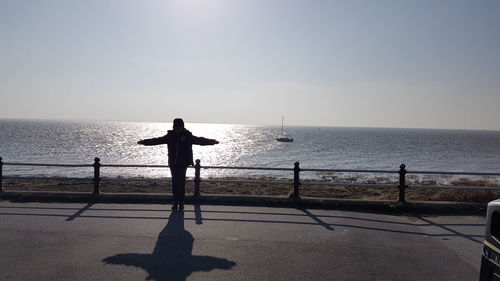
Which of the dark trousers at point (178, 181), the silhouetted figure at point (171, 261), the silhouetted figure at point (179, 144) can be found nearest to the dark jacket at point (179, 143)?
the silhouetted figure at point (179, 144)

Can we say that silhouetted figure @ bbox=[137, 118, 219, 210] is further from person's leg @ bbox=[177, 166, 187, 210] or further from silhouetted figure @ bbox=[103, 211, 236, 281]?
silhouetted figure @ bbox=[103, 211, 236, 281]

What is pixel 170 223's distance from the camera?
802 cm

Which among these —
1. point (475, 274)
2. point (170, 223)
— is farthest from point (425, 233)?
point (170, 223)

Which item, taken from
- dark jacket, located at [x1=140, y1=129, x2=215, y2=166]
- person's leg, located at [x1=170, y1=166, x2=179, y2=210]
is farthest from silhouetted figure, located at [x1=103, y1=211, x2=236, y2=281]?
dark jacket, located at [x1=140, y1=129, x2=215, y2=166]

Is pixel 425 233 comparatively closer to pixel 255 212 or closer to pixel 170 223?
pixel 255 212

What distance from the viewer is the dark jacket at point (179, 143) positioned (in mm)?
9023

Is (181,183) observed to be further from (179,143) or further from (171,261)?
(171,261)

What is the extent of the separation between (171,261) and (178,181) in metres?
3.46

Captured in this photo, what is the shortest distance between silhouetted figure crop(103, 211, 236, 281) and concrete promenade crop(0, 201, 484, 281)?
0.5 inches

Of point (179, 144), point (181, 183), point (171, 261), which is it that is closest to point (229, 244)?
point (171, 261)

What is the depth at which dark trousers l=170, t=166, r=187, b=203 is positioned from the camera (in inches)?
358

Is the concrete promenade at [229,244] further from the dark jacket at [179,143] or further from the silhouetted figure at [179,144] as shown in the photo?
the dark jacket at [179,143]

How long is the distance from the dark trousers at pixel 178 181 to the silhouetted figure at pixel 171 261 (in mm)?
2341

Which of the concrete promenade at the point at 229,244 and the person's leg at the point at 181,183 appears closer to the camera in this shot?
the concrete promenade at the point at 229,244
